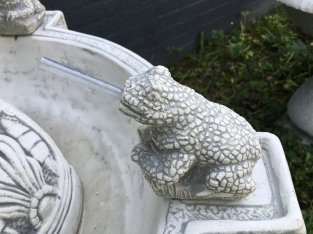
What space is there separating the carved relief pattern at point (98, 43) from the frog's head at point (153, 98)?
43 centimetres

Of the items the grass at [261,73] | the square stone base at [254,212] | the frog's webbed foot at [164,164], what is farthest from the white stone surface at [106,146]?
the grass at [261,73]

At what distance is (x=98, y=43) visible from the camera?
48.9 inches

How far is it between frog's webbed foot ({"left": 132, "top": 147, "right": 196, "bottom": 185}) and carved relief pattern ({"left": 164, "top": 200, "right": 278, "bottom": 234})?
0.11 m

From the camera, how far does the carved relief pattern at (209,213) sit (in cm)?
78

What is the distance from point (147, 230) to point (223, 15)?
2.17 meters

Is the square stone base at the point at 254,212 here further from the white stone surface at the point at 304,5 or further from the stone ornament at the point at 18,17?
the stone ornament at the point at 18,17

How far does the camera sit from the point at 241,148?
73 cm

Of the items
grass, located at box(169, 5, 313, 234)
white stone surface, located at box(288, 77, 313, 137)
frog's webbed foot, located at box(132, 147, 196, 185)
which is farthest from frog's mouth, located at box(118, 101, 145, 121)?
white stone surface, located at box(288, 77, 313, 137)

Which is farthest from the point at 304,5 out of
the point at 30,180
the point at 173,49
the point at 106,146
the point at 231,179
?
the point at 173,49

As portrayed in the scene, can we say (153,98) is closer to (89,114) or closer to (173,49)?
(89,114)

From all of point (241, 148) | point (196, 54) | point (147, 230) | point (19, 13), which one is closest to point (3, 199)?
point (147, 230)

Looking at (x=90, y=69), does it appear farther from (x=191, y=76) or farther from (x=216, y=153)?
(x=191, y=76)

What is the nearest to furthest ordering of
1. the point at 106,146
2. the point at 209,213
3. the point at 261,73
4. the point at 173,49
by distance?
the point at 209,213 → the point at 106,146 → the point at 261,73 → the point at 173,49

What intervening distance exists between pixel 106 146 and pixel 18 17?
0.65 metres
